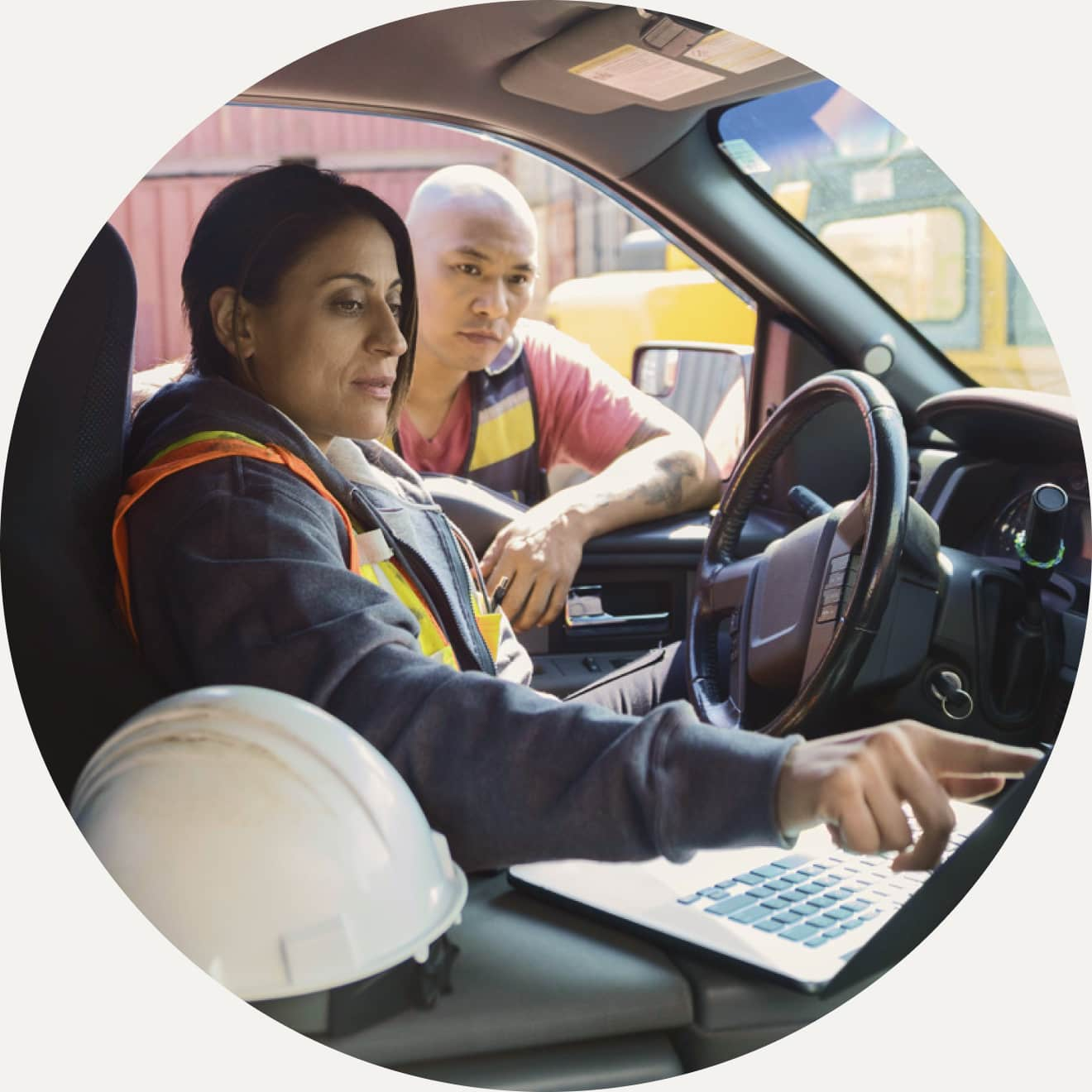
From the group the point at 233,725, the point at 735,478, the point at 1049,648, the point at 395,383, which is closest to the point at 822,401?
the point at 735,478

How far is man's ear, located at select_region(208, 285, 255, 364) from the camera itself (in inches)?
51.8

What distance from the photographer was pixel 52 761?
1.33m

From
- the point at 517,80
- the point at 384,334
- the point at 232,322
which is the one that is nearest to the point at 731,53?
the point at 517,80

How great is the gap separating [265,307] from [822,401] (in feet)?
2.55

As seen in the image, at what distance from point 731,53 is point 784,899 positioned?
93 centimetres

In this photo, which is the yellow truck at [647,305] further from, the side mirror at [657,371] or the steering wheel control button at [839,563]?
the steering wheel control button at [839,563]

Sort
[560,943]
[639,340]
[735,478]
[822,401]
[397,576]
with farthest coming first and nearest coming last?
[639,340] < [735,478] < [822,401] < [397,576] < [560,943]

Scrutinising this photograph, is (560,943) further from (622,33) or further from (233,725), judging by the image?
(622,33)

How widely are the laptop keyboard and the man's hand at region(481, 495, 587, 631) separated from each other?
0.56 metres

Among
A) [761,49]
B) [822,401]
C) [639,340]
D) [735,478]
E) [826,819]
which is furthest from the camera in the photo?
[639,340]

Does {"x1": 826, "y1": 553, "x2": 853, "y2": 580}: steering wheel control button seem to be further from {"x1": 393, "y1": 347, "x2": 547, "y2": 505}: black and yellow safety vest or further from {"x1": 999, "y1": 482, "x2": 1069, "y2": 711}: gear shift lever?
{"x1": 393, "y1": 347, "x2": 547, "y2": 505}: black and yellow safety vest

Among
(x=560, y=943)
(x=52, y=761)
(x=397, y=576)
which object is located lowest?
(x=560, y=943)

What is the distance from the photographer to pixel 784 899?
129cm

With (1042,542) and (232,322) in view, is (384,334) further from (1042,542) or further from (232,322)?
(1042,542)
